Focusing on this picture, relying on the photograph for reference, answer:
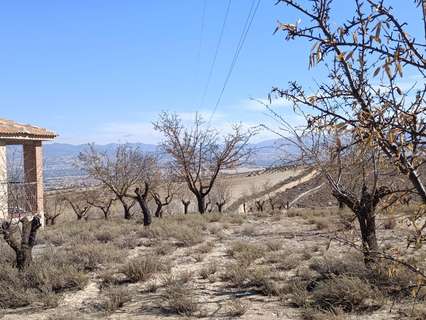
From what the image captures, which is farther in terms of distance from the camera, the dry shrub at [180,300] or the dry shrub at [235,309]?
the dry shrub at [180,300]

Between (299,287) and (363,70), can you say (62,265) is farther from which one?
(363,70)

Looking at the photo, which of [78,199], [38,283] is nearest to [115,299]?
[38,283]

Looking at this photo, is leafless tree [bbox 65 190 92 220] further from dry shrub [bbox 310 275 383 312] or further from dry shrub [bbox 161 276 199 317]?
dry shrub [bbox 310 275 383 312]

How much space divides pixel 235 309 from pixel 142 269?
2.71 meters

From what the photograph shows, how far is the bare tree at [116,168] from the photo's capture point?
30.1m

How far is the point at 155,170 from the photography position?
32312 millimetres

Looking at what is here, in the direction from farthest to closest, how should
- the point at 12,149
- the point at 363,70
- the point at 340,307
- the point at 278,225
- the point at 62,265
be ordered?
the point at 278,225
the point at 12,149
the point at 62,265
the point at 340,307
the point at 363,70

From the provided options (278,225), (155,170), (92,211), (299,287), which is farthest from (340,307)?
(92,211)

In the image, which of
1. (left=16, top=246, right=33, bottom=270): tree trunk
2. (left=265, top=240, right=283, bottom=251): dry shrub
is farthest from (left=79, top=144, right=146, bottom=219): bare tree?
(left=16, top=246, right=33, bottom=270): tree trunk

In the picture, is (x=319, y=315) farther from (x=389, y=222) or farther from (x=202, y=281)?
(x=389, y=222)

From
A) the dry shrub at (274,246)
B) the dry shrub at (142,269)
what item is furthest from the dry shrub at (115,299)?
the dry shrub at (274,246)

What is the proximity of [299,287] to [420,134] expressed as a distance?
641cm

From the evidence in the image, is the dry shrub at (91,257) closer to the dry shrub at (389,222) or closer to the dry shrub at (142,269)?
the dry shrub at (142,269)

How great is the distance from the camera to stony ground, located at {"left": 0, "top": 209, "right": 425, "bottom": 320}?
724 cm
